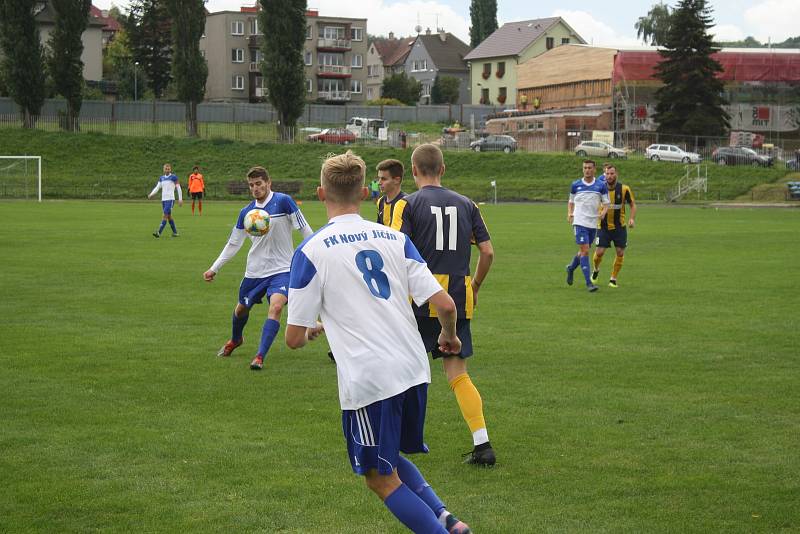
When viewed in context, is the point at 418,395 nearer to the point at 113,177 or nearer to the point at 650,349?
the point at 650,349

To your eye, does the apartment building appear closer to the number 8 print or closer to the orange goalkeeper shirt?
the orange goalkeeper shirt

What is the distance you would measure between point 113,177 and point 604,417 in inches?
2071

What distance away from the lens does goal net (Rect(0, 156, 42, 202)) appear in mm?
51781

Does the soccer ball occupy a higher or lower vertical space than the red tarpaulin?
lower

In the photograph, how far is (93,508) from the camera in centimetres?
604

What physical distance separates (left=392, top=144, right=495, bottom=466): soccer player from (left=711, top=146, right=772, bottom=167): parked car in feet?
189

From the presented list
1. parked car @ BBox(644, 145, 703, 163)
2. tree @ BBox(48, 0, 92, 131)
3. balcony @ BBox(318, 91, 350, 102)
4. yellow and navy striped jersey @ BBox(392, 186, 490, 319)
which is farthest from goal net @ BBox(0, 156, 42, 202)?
balcony @ BBox(318, 91, 350, 102)

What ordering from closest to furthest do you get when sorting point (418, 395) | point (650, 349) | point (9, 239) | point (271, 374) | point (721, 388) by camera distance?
point (418, 395)
point (721, 388)
point (271, 374)
point (650, 349)
point (9, 239)

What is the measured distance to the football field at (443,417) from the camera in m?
6.02

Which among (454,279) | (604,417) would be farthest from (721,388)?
(454,279)

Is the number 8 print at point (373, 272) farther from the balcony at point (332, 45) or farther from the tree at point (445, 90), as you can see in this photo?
the tree at point (445, 90)

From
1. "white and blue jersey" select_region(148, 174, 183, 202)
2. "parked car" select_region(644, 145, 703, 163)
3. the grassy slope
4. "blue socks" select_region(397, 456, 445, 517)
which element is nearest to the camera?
"blue socks" select_region(397, 456, 445, 517)

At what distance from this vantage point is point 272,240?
35.3 feet

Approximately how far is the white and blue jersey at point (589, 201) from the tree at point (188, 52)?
49.6 metres
